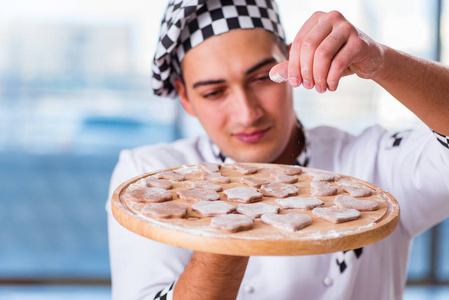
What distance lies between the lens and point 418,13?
379cm

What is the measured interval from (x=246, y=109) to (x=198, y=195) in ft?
1.71

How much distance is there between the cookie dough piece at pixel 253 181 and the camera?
121 cm

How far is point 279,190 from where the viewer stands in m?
1.15

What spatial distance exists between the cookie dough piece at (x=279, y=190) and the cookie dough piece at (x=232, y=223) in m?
0.20

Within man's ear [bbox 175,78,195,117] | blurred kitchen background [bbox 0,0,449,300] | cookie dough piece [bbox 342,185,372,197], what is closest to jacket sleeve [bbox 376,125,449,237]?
cookie dough piece [bbox 342,185,372,197]

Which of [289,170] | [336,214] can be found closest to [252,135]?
[289,170]

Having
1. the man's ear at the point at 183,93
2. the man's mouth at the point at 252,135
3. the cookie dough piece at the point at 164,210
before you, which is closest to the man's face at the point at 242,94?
the man's mouth at the point at 252,135

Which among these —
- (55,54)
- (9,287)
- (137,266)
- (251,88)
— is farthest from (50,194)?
(251,88)

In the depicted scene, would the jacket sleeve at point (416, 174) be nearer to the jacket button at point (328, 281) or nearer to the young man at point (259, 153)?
the young man at point (259, 153)

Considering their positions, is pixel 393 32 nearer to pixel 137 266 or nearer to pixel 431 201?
pixel 431 201

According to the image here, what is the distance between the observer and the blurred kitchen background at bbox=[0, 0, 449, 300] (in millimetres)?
3818

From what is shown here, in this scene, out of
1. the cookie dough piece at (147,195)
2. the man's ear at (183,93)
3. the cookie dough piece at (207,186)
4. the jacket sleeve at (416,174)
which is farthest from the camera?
the man's ear at (183,93)

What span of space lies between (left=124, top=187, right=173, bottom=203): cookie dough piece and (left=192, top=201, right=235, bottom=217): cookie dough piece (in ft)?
0.33

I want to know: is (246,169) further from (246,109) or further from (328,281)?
(328,281)
